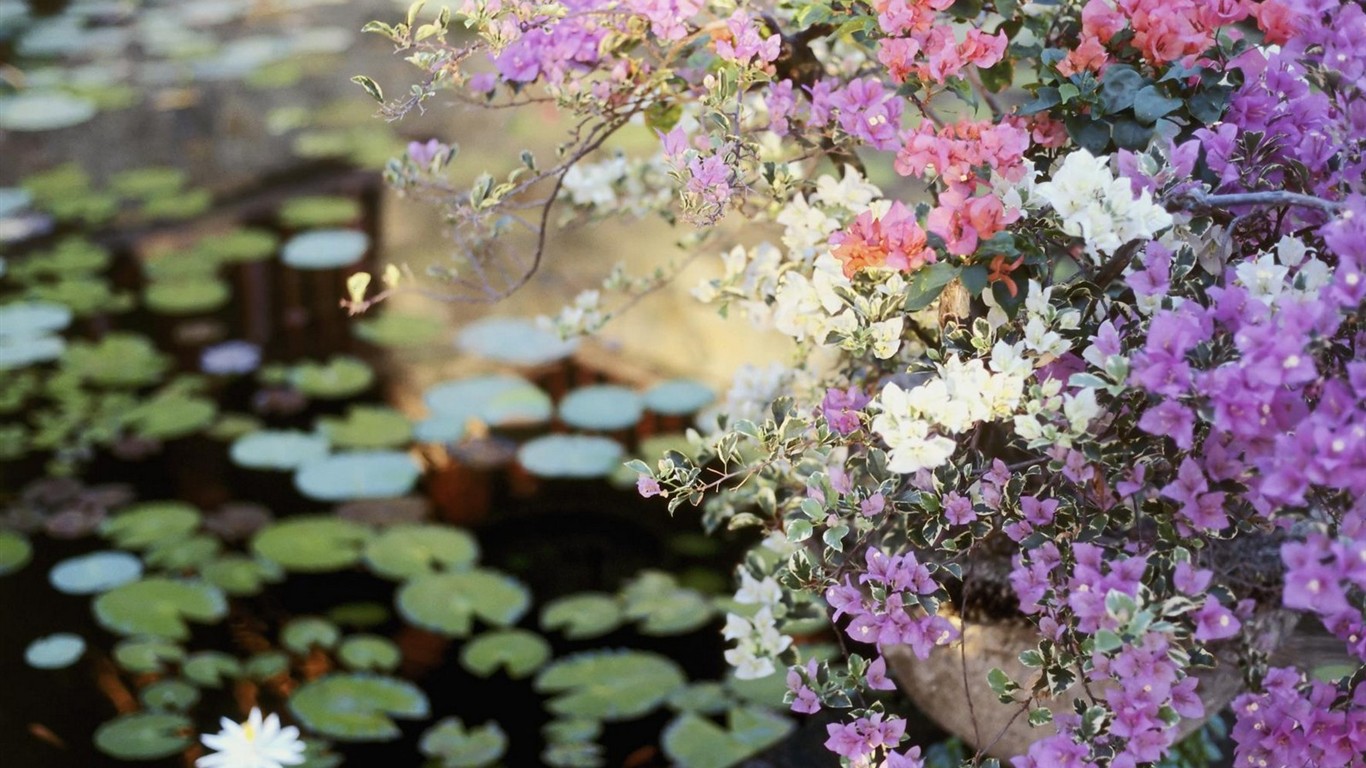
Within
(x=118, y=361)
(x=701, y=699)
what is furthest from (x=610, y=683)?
(x=118, y=361)

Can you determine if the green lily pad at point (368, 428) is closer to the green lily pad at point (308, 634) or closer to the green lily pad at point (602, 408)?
the green lily pad at point (602, 408)

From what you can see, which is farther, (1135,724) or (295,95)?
(295,95)

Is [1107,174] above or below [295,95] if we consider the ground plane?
below

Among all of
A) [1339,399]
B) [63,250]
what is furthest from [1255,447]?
[63,250]

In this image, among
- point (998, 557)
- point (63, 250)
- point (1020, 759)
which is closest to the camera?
point (1020, 759)

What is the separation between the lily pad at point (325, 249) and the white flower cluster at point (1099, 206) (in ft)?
6.54

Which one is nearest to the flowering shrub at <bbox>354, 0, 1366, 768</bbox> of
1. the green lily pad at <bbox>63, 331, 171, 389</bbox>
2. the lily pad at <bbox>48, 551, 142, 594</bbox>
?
the lily pad at <bbox>48, 551, 142, 594</bbox>

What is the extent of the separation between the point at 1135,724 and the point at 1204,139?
405 millimetres

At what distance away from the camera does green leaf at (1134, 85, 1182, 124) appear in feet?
2.99

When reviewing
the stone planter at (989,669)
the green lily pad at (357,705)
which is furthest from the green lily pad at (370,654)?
the stone planter at (989,669)

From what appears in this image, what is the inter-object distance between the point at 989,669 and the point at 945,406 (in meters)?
0.40

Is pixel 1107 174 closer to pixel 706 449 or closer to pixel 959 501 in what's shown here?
pixel 959 501

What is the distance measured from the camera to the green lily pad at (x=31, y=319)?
2.37 m

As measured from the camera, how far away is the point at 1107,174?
81 centimetres
